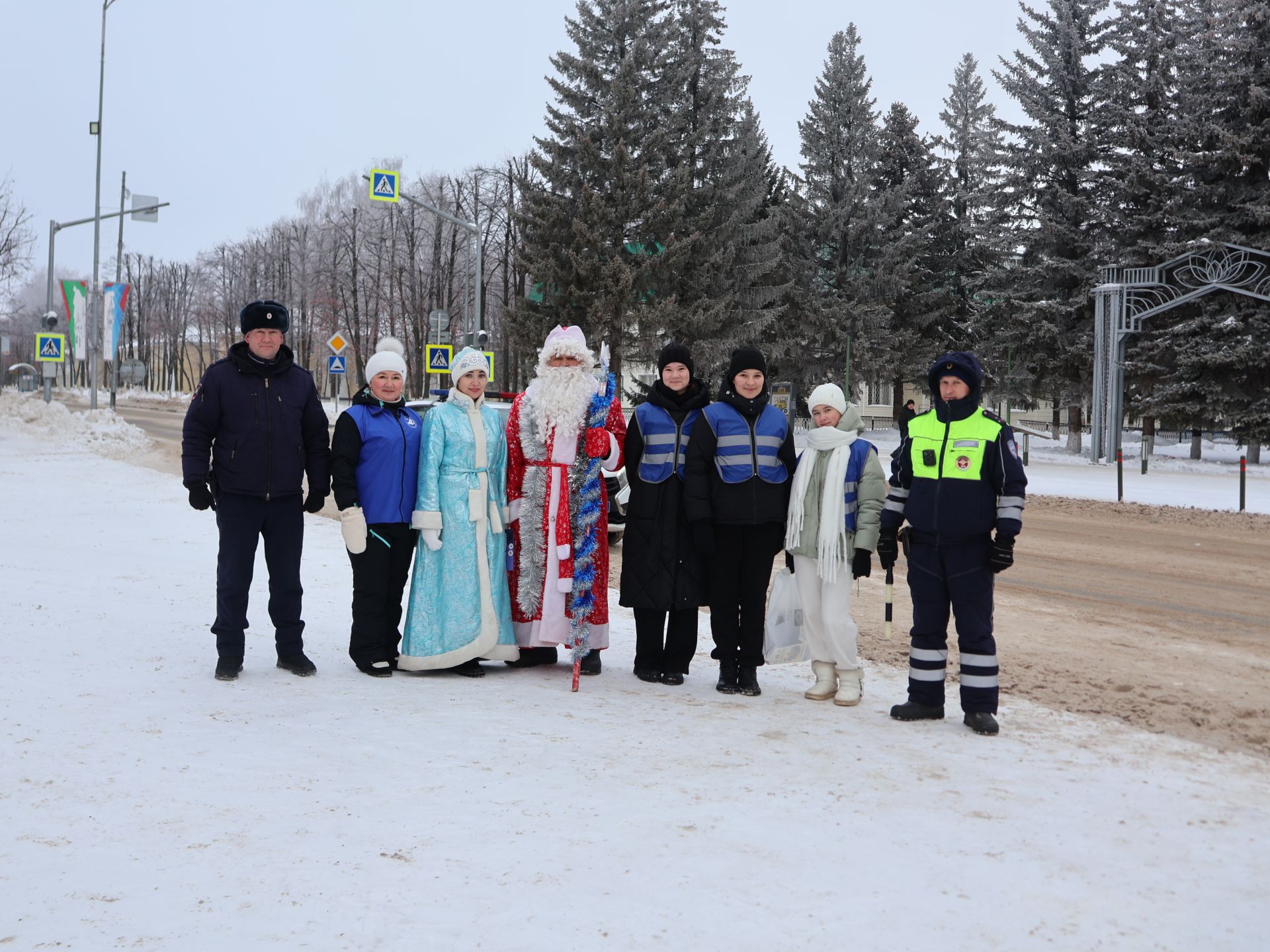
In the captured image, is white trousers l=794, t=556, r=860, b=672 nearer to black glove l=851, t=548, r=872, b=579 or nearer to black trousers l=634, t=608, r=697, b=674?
black glove l=851, t=548, r=872, b=579

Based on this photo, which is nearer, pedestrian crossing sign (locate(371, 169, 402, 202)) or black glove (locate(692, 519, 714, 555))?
black glove (locate(692, 519, 714, 555))

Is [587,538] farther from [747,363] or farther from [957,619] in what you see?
[957,619]

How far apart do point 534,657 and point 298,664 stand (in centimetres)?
143

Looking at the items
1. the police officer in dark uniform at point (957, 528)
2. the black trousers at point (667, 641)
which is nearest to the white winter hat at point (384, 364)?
the black trousers at point (667, 641)

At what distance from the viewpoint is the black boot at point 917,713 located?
5742 millimetres

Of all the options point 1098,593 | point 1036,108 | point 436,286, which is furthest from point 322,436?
point 436,286

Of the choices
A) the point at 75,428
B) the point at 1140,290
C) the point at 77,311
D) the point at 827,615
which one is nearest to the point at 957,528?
the point at 827,615

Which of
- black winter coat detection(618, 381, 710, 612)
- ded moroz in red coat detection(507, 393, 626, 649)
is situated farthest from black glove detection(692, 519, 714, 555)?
ded moroz in red coat detection(507, 393, 626, 649)

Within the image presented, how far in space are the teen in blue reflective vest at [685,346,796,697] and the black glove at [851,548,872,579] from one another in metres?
0.48

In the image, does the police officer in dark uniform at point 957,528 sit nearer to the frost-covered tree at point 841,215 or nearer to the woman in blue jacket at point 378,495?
the woman in blue jacket at point 378,495

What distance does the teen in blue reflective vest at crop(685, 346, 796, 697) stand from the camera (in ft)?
20.0

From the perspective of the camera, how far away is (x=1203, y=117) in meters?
31.2

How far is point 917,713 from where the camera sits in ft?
18.8

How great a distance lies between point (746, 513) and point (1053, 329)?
31.0m
